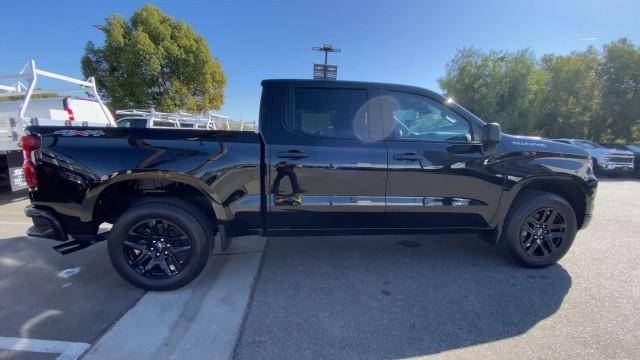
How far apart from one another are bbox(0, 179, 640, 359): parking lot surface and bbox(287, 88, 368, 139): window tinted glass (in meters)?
1.50

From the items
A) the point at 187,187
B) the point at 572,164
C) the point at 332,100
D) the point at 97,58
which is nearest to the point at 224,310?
the point at 187,187

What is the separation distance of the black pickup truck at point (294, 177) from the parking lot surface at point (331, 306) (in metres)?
0.43

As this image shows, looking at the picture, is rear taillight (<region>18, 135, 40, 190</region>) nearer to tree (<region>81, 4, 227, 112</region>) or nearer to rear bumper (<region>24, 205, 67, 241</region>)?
rear bumper (<region>24, 205, 67, 241</region>)

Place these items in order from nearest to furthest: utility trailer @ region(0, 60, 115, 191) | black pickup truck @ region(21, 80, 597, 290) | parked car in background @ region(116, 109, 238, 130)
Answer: black pickup truck @ region(21, 80, 597, 290), utility trailer @ region(0, 60, 115, 191), parked car in background @ region(116, 109, 238, 130)

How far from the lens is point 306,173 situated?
112 inches

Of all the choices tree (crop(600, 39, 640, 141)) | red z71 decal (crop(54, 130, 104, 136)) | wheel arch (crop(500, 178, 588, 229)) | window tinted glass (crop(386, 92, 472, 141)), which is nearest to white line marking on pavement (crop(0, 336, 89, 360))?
red z71 decal (crop(54, 130, 104, 136))

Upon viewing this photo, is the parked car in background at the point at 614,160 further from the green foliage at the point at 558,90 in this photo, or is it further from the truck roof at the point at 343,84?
the truck roof at the point at 343,84

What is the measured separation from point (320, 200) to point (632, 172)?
55.3 feet

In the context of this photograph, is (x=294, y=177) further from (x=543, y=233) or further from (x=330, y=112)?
(x=543, y=233)

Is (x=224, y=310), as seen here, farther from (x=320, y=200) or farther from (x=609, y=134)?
(x=609, y=134)

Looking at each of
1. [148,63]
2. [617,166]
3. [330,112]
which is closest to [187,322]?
[330,112]

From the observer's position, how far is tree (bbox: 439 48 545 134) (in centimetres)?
2069

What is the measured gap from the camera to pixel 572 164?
127 inches

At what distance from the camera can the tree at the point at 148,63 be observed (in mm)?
18422
